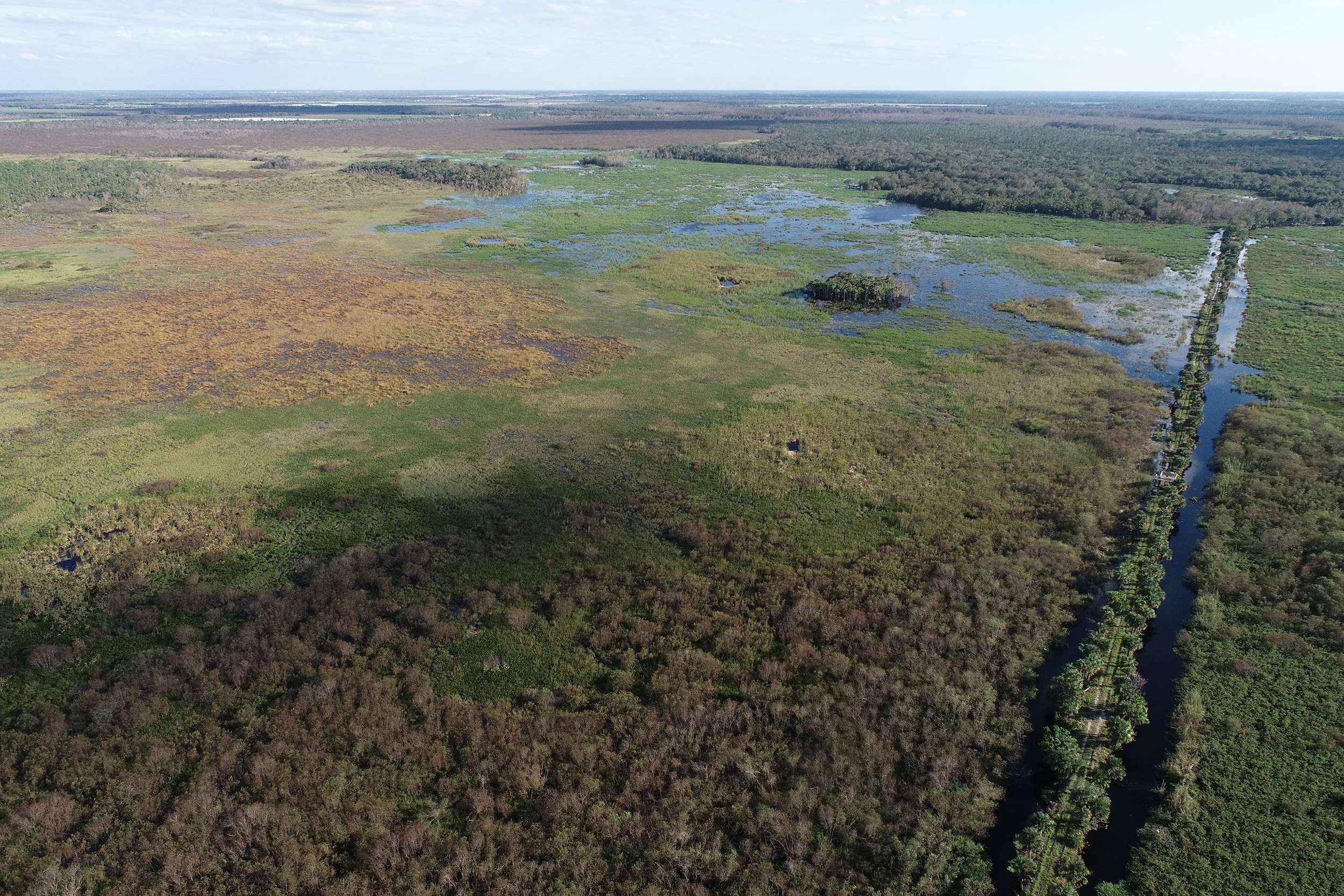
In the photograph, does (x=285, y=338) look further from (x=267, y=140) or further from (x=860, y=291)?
(x=267, y=140)

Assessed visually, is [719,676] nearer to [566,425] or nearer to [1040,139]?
[566,425]

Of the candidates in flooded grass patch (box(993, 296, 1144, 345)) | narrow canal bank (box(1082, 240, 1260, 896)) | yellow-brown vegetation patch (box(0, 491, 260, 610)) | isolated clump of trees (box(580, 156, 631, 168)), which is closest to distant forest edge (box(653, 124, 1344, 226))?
isolated clump of trees (box(580, 156, 631, 168))

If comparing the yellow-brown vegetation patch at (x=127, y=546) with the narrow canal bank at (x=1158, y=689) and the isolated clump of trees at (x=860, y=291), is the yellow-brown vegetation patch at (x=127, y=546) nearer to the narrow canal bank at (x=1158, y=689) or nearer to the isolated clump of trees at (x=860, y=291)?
the narrow canal bank at (x=1158, y=689)

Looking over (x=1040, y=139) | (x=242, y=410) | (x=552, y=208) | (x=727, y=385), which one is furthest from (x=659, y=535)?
(x=1040, y=139)

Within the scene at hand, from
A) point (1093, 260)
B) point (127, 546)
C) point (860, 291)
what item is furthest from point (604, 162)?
point (127, 546)

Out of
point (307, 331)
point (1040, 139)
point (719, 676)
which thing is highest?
point (1040, 139)

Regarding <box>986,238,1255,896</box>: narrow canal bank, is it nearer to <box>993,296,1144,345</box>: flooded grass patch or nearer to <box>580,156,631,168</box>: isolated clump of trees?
<box>993,296,1144,345</box>: flooded grass patch

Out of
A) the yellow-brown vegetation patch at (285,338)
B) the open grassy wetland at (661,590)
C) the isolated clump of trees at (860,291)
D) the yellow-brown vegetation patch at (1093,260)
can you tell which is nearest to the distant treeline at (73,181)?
the yellow-brown vegetation patch at (285,338)
